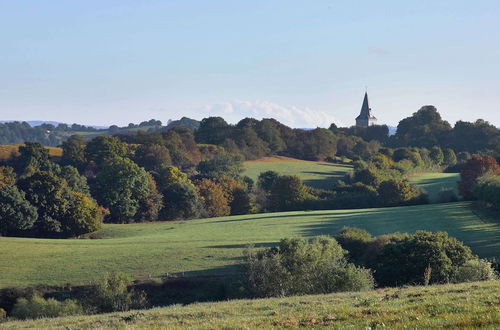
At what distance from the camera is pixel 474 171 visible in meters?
94.9

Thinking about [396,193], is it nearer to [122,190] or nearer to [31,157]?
[122,190]

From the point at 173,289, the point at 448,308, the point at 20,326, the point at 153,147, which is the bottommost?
the point at 173,289

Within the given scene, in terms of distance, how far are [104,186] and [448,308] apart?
273 feet

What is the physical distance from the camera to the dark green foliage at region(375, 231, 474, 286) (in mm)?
40188

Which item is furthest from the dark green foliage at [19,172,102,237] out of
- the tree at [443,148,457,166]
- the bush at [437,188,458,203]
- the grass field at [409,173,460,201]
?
the tree at [443,148,457,166]

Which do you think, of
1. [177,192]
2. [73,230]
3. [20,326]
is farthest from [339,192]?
[20,326]

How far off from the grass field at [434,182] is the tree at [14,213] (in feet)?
215

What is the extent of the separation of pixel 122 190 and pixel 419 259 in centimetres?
6028

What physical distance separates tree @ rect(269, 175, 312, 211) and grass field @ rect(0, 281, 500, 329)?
77.1 metres

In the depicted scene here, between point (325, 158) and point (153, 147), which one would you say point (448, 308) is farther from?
point (325, 158)

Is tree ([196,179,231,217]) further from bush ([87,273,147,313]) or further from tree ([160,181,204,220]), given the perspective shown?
bush ([87,273,147,313])

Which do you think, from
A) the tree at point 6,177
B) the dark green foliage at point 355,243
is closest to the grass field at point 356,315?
the dark green foliage at point 355,243

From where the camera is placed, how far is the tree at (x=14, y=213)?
72062 mm

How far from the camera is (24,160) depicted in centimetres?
11275
